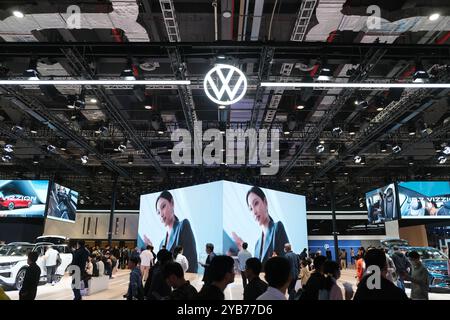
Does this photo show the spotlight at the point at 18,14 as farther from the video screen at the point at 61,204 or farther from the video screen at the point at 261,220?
the video screen at the point at 61,204

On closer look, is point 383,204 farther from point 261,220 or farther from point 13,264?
point 13,264

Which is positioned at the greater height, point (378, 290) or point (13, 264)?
point (378, 290)

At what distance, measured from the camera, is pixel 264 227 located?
15680 mm

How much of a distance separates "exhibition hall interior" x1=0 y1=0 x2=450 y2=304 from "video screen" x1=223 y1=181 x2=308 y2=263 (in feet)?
0.26

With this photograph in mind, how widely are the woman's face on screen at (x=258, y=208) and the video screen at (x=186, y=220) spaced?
211 cm

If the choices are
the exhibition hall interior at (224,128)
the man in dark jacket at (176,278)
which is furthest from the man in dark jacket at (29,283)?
the man in dark jacket at (176,278)

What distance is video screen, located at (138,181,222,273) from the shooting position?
14039 mm

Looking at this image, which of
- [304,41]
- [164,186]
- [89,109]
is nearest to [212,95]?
[304,41]

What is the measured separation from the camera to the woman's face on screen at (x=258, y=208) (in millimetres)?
15461

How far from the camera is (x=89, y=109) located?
12.0 metres

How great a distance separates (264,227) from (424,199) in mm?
7459

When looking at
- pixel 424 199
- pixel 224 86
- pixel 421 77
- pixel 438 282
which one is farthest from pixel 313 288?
→ pixel 424 199
